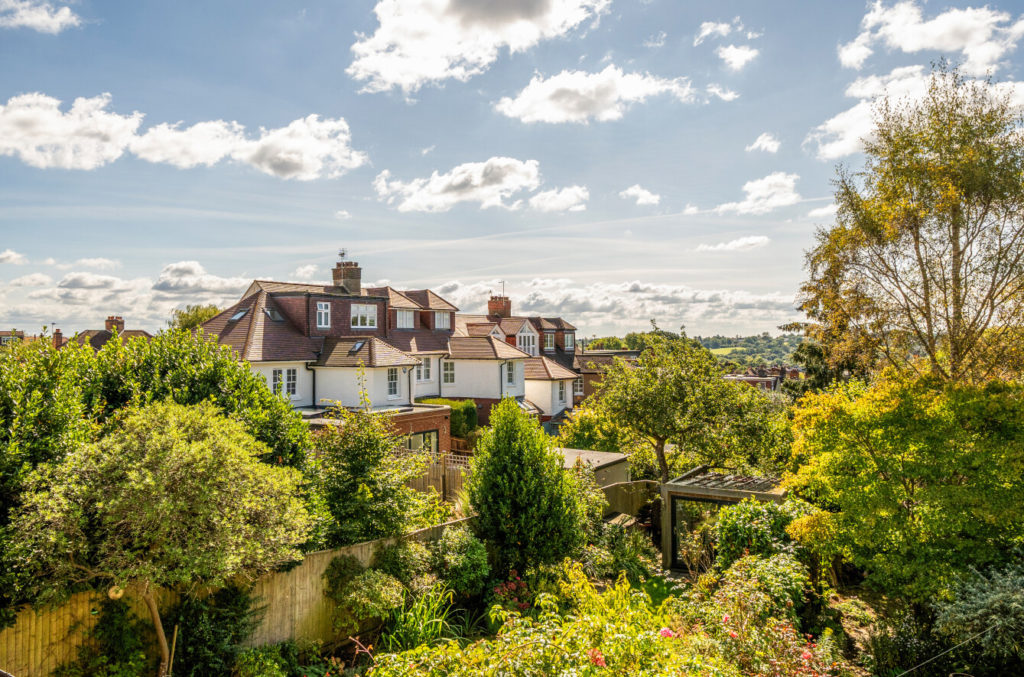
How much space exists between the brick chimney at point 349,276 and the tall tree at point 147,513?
101 feet

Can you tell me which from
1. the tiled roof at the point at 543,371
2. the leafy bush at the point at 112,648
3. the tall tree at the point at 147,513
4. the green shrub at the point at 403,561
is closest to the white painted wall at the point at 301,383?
the tiled roof at the point at 543,371

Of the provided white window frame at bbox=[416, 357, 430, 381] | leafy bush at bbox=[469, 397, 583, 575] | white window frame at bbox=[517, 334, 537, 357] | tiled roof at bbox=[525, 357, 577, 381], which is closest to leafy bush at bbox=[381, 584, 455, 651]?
leafy bush at bbox=[469, 397, 583, 575]

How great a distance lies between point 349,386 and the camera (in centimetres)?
2723

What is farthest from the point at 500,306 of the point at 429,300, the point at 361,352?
the point at 361,352

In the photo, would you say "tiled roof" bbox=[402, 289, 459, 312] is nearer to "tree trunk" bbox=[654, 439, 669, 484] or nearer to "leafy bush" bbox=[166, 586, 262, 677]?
"tree trunk" bbox=[654, 439, 669, 484]

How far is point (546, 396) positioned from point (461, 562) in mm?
29295

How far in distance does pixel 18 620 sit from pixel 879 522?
1146cm

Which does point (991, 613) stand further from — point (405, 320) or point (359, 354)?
point (405, 320)

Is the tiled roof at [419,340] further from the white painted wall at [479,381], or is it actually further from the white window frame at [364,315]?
the white window frame at [364,315]

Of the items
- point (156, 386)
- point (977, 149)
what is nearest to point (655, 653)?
point (156, 386)

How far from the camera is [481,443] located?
1197 cm

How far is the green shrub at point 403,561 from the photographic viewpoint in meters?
9.74

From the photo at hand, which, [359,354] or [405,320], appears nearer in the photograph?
[359,354]

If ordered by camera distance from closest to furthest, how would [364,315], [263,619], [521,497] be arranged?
1. [263,619]
2. [521,497]
3. [364,315]
